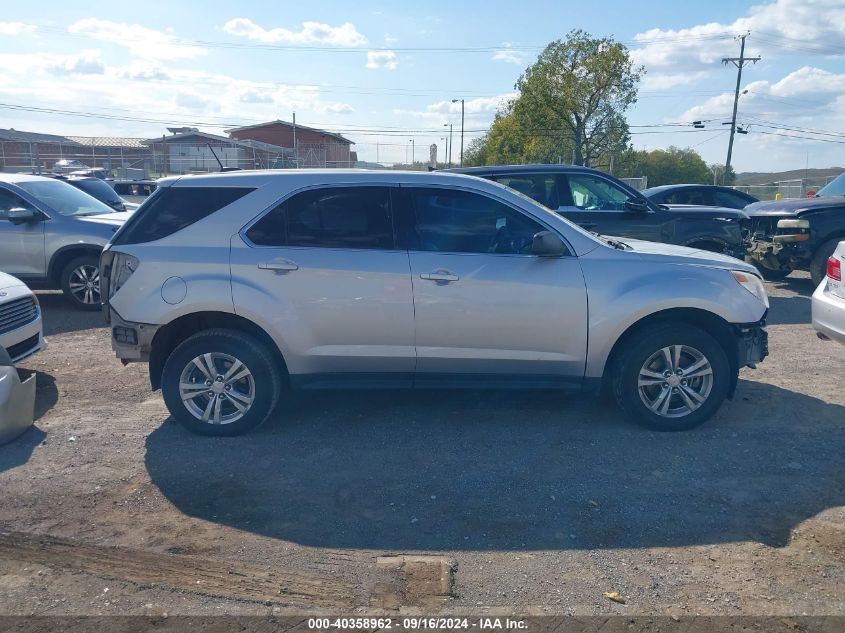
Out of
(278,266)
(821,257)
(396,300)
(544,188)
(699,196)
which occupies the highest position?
(544,188)

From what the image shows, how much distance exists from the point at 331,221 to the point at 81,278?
620 cm

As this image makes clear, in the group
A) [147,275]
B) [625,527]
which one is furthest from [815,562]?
[147,275]

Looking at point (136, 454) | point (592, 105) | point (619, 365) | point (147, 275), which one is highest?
point (592, 105)

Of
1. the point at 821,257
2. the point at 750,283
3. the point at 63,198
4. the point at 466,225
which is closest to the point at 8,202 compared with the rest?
the point at 63,198

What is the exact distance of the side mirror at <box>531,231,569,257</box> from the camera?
523 cm

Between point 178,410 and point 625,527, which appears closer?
point 625,527

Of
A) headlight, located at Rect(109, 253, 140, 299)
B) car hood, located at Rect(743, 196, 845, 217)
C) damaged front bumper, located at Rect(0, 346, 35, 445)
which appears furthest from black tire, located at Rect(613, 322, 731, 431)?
car hood, located at Rect(743, 196, 845, 217)

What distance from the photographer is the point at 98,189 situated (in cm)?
1548

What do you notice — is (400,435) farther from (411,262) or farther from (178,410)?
(178,410)

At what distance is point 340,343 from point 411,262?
2.59ft

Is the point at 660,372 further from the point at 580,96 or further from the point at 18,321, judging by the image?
the point at 580,96

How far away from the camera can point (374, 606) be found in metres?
3.40

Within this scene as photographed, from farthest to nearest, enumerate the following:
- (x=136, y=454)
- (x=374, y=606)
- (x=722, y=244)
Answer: (x=722, y=244) → (x=136, y=454) → (x=374, y=606)

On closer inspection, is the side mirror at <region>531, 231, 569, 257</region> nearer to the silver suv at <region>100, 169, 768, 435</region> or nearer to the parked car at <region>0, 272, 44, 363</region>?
the silver suv at <region>100, 169, 768, 435</region>
